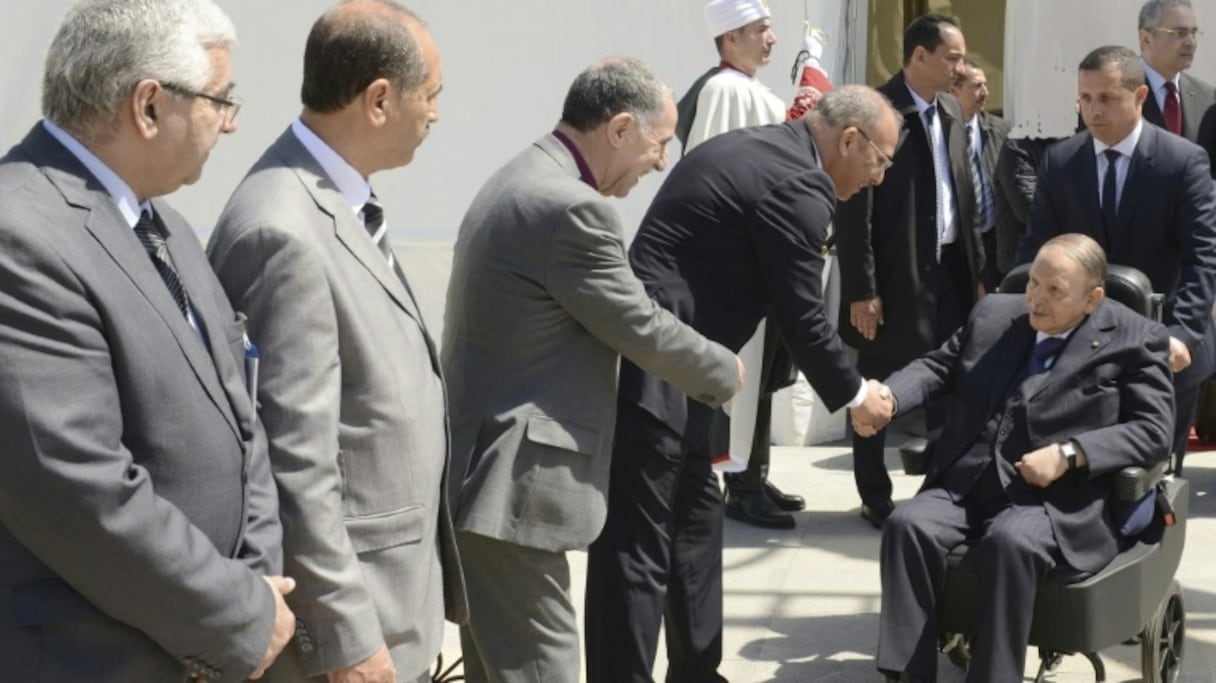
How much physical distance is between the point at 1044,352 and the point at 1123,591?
0.71 m

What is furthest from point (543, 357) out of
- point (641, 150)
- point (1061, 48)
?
point (1061, 48)

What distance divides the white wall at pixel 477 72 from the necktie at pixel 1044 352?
304cm

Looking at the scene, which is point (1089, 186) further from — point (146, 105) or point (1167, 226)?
point (146, 105)

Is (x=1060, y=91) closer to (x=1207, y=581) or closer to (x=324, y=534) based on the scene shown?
(x=1207, y=581)

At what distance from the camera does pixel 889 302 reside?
6.83 meters

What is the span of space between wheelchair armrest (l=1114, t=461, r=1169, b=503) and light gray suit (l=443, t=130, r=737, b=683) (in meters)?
1.43

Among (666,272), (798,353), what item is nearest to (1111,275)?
(798,353)

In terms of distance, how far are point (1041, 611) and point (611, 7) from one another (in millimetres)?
3872

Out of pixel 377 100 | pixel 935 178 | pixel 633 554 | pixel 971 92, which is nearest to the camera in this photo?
pixel 377 100

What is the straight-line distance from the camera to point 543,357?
12.0 ft

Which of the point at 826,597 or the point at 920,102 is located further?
the point at 920,102

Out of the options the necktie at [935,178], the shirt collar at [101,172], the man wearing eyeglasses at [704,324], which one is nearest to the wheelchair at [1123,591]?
the man wearing eyeglasses at [704,324]

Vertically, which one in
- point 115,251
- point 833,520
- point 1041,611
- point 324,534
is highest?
point 115,251

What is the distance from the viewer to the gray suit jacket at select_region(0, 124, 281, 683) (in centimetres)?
218
